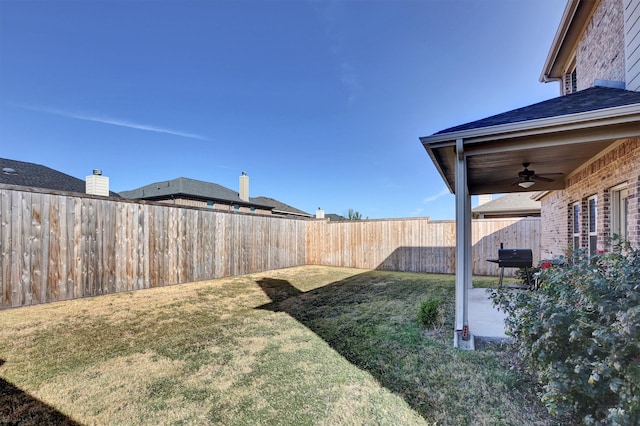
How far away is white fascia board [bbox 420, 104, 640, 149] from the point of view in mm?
2752

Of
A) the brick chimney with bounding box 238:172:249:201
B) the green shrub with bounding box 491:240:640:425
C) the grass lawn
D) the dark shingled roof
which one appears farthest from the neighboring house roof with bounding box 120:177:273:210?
the green shrub with bounding box 491:240:640:425

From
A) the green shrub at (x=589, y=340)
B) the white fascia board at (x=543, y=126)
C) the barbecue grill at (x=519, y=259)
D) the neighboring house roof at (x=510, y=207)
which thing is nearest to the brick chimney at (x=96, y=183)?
the white fascia board at (x=543, y=126)

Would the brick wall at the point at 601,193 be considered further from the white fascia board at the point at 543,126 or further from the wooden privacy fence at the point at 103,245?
the wooden privacy fence at the point at 103,245

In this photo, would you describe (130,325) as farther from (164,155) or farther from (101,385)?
(164,155)

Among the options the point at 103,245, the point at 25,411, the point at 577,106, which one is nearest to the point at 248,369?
the point at 25,411

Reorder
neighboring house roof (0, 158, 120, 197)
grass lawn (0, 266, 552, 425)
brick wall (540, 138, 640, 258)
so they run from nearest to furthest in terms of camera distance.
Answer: grass lawn (0, 266, 552, 425) → brick wall (540, 138, 640, 258) → neighboring house roof (0, 158, 120, 197)

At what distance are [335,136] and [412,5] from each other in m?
9.00

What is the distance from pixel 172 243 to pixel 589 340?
7990 millimetres

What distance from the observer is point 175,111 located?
1190cm

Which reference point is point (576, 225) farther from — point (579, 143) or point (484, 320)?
point (579, 143)

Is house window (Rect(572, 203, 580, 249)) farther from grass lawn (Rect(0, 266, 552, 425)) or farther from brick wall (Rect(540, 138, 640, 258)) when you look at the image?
grass lawn (Rect(0, 266, 552, 425))

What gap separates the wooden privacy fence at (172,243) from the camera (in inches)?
203

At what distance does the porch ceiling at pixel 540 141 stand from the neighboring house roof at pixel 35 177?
1228 cm

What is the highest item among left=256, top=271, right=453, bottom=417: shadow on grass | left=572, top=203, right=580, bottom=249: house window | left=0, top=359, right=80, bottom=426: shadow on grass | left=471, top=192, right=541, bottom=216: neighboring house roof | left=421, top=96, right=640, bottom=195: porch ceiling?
left=421, top=96, right=640, bottom=195: porch ceiling
